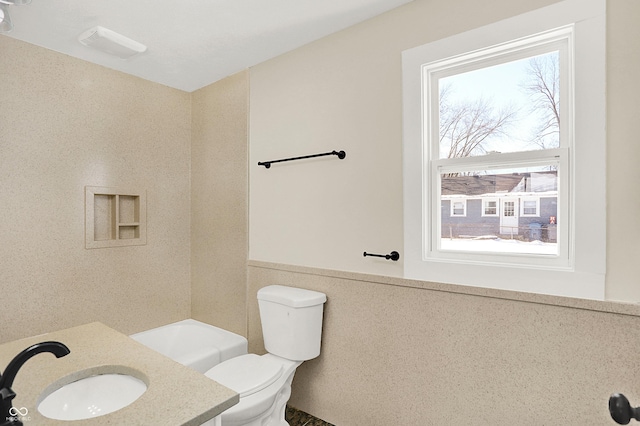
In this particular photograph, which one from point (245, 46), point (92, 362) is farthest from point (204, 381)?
point (245, 46)

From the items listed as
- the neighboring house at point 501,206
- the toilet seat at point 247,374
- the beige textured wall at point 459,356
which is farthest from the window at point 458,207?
the toilet seat at point 247,374

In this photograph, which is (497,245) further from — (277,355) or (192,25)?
(192,25)

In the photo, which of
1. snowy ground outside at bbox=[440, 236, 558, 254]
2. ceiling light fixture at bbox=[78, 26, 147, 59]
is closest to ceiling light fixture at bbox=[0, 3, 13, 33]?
ceiling light fixture at bbox=[78, 26, 147, 59]

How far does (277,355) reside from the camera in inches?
82.2

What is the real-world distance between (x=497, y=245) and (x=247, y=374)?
1393 mm

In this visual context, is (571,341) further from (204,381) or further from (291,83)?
(291,83)

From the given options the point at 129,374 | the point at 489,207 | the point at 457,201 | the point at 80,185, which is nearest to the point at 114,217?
the point at 80,185

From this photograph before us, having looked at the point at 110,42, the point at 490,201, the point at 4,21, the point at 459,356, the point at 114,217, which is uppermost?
the point at 110,42

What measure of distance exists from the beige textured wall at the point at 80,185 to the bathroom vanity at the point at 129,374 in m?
1.17

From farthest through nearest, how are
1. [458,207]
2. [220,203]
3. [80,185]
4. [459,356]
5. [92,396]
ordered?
1. [220,203]
2. [80,185]
3. [458,207]
4. [459,356]
5. [92,396]

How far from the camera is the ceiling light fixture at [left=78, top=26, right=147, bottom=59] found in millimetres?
2064

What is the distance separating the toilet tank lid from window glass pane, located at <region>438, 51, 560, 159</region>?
3.47 feet

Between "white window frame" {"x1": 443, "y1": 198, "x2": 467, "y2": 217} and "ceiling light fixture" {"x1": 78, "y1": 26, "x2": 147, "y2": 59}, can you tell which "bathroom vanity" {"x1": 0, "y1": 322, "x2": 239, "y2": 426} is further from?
"ceiling light fixture" {"x1": 78, "y1": 26, "x2": 147, "y2": 59}

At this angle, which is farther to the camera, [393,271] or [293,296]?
[293,296]
